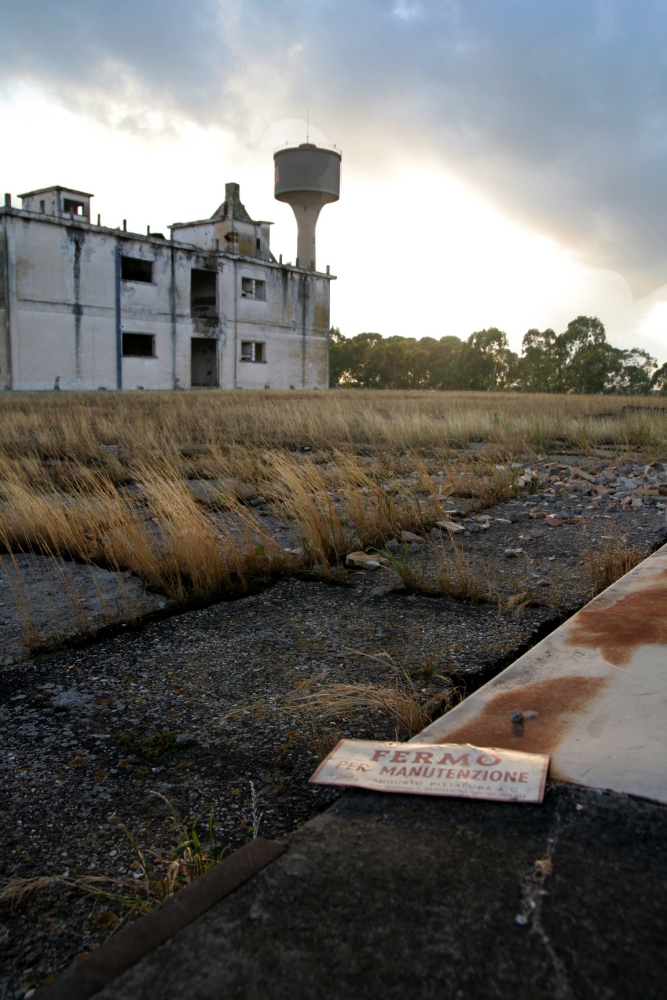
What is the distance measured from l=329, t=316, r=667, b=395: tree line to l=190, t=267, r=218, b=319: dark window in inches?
1340

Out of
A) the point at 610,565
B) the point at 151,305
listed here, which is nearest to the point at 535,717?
the point at 610,565

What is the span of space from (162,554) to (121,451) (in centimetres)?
461

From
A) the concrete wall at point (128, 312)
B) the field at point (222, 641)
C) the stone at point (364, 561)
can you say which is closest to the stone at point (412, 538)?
the field at point (222, 641)

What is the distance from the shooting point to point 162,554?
3.74 metres

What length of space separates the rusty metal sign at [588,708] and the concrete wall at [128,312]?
29048 mm

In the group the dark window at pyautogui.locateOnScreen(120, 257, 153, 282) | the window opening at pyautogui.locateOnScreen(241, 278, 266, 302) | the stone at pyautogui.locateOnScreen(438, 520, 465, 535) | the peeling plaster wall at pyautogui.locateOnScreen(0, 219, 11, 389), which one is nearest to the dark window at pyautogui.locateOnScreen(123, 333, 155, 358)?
the dark window at pyautogui.locateOnScreen(120, 257, 153, 282)

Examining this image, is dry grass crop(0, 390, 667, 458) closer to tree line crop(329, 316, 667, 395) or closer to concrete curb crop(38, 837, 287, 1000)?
concrete curb crop(38, 837, 287, 1000)

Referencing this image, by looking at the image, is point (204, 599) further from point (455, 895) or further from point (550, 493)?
point (550, 493)

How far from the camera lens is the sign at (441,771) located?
146 cm

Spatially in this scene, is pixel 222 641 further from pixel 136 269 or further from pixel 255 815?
pixel 136 269

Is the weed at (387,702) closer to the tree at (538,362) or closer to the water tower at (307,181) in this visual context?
the water tower at (307,181)

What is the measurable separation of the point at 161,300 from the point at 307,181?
653 inches

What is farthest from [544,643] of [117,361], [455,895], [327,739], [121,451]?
[117,361]

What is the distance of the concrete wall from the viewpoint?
1089 inches
